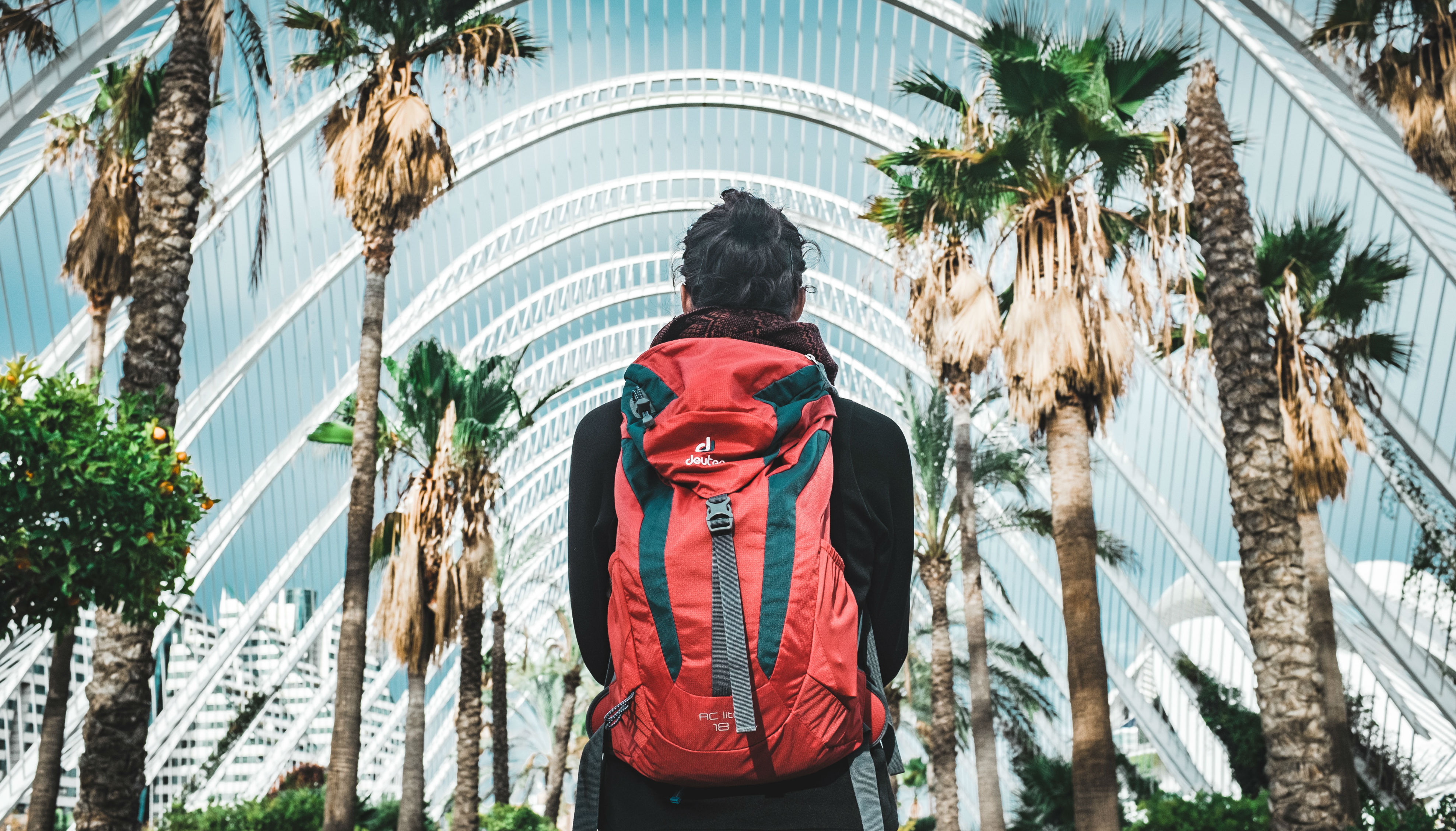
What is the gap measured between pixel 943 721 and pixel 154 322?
57.7 feet

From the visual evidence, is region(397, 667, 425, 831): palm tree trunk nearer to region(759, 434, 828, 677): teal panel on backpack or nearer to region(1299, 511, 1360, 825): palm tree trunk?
region(1299, 511, 1360, 825): palm tree trunk

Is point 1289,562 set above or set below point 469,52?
below

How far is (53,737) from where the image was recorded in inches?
574

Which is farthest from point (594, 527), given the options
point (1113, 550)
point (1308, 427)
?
point (1113, 550)

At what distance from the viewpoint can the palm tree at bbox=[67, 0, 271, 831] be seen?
905 centimetres

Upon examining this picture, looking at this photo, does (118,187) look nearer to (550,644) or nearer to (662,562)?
(662,562)

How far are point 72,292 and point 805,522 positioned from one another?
66.6 ft

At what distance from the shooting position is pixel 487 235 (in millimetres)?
32094

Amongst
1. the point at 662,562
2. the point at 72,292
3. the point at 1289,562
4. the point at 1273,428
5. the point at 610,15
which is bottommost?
the point at 662,562

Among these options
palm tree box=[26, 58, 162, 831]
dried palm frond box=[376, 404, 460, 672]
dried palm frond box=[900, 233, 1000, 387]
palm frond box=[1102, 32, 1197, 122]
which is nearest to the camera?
palm frond box=[1102, 32, 1197, 122]

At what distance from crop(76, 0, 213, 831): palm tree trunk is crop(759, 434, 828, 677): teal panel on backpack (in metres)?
8.77

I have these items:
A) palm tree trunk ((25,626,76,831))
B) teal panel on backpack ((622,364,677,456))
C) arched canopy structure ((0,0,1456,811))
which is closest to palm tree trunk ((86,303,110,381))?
arched canopy structure ((0,0,1456,811))

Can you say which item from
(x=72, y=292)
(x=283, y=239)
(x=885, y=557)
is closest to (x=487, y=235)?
(x=283, y=239)

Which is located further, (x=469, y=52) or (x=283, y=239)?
(x=283, y=239)
